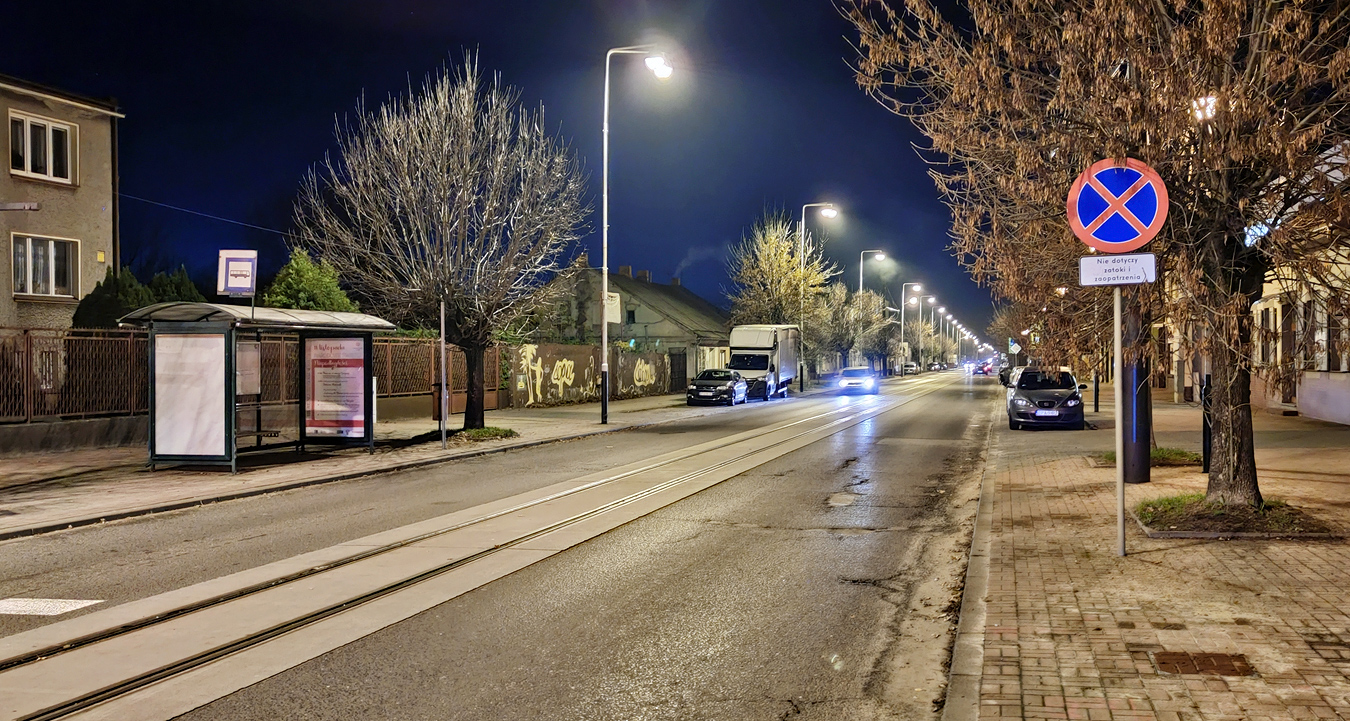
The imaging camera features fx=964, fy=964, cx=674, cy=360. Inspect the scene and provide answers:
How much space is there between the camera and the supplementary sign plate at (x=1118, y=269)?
752cm

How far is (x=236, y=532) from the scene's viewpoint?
10.1 m

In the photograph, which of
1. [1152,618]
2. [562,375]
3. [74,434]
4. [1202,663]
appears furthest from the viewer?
[562,375]

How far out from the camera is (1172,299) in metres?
8.96

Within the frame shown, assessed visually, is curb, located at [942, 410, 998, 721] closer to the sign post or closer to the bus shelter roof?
the sign post

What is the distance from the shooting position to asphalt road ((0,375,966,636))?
25.5 feet

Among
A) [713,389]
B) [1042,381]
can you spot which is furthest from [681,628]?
[713,389]

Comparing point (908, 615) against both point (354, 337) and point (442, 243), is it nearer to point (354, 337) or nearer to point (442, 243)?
point (354, 337)

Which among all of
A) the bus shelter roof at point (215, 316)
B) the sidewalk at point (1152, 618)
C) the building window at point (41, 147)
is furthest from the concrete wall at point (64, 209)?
the sidewalk at point (1152, 618)

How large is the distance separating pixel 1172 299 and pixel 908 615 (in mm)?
4357

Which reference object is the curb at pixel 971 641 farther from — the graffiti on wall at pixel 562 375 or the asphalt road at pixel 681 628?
the graffiti on wall at pixel 562 375

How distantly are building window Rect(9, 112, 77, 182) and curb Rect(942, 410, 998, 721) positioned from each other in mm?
25742

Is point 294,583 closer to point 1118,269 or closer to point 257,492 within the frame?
point 257,492

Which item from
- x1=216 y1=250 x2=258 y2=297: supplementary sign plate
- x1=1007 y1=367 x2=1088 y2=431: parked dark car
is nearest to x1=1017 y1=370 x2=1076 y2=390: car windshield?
x1=1007 y1=367 x2=1088 y2=431: parked dark car

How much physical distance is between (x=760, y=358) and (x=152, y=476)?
1189 inches
